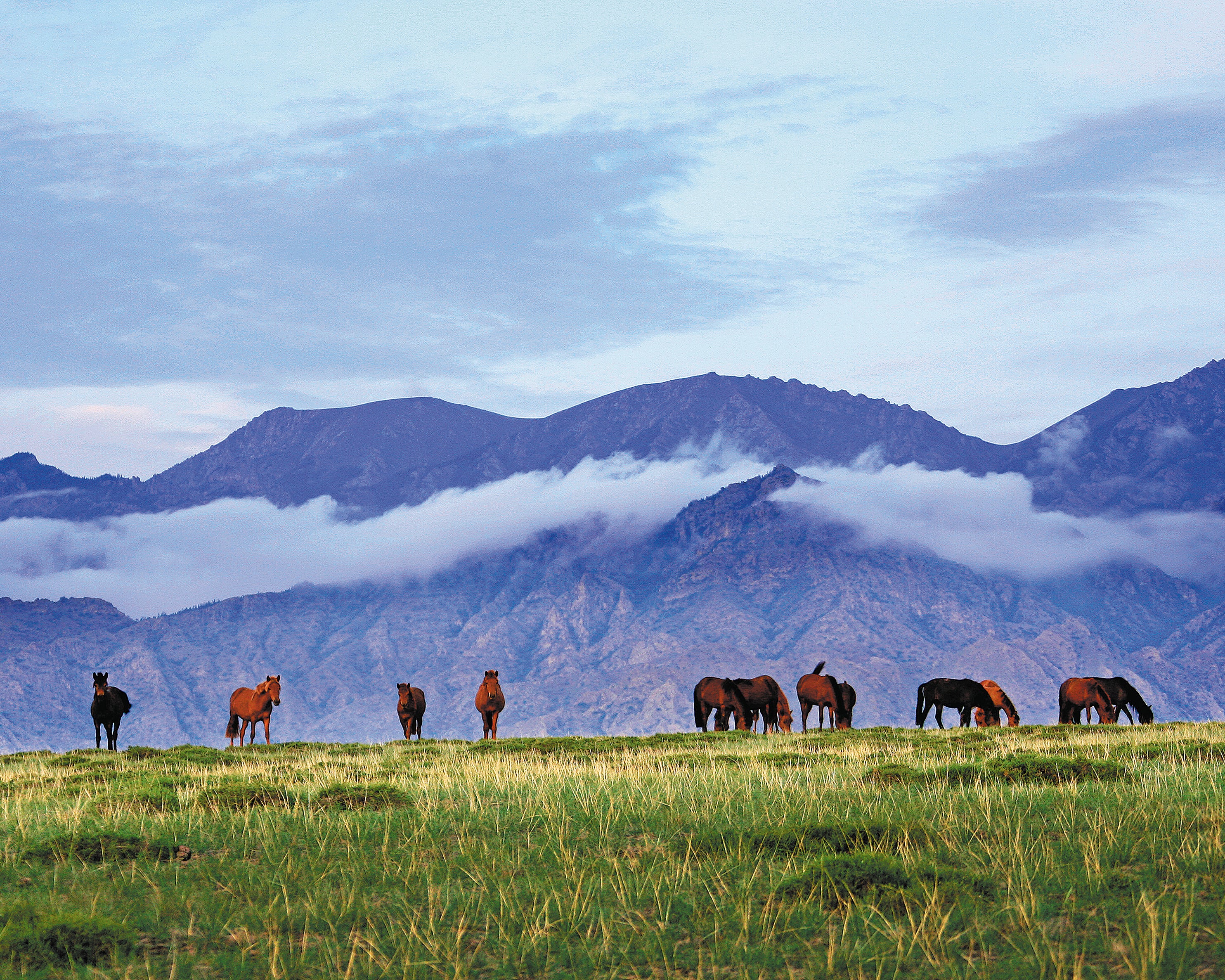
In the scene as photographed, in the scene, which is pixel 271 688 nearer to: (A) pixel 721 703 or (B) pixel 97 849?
(A) pixel 721 703

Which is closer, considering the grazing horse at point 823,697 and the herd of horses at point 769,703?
the herd of horses at point 769,703

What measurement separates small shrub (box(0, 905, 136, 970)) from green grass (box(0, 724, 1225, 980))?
0.02 m

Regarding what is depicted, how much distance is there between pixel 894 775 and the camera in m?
20.2

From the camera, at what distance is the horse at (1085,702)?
50219 millimetres

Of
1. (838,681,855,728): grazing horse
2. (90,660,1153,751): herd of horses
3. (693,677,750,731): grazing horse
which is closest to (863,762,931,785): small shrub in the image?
(90,660,1153,751): herd of horses

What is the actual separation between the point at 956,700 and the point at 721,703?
12839mm

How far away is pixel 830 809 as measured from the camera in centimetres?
1578

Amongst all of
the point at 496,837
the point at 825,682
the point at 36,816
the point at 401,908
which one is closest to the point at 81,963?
the point at 401,908

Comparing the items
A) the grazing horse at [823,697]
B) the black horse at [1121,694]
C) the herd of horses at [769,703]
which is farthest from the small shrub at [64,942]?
the black horse at [1121,694]

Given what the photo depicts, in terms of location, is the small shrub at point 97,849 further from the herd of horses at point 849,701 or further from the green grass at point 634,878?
the herd of horses at point 849,701

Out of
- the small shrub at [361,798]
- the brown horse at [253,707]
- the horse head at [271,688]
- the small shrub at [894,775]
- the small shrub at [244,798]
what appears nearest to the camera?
the small shrub at [361,798]

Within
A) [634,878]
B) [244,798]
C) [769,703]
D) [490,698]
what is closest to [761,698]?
[769,703]

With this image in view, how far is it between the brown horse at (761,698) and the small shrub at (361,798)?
36.2 meters

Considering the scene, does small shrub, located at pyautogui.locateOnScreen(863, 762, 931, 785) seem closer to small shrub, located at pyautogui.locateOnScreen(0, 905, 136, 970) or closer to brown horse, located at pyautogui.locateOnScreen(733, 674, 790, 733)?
small shrub, located at pyautogui.locateOnScreen(0, 905, 136, 970)
